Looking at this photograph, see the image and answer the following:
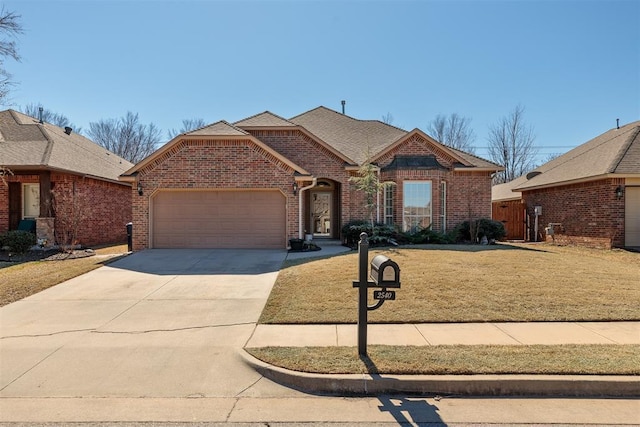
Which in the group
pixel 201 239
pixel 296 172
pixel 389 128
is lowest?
pixel 201 239

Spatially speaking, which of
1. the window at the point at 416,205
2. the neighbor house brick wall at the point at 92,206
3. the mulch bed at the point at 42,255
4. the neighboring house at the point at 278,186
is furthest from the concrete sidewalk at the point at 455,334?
the neighbor house brick wall at the point at 92,206

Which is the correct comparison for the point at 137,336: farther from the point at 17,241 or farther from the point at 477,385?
the point at 17,241

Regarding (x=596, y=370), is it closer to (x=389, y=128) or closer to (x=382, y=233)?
(x=382, y=233)

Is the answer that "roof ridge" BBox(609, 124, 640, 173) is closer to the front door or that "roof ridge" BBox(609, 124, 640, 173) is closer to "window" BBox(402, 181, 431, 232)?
"window" BBox(402, 181, 431, 232)

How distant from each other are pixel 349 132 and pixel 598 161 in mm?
11484

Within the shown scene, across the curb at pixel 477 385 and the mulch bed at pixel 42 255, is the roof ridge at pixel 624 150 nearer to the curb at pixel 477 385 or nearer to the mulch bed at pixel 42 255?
the curb at pixel 477 385

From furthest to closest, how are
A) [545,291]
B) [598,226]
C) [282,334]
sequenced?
1. [598,226]
2. [545,291]
3. [282,334]

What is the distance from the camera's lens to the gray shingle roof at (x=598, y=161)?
15.3 meters

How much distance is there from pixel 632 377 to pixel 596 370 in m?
0.33

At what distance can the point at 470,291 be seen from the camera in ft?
24.8

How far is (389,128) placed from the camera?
20094mm

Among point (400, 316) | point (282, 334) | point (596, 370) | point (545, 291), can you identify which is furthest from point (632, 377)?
point (282, 334)

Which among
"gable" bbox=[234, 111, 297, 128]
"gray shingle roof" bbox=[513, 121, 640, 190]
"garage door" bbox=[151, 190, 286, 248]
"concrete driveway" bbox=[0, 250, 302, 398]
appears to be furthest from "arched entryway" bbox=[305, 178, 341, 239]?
"gray shingle roof" bbox=[513, 121, 640, 190]

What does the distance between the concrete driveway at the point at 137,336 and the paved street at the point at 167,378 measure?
19mm
